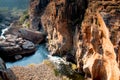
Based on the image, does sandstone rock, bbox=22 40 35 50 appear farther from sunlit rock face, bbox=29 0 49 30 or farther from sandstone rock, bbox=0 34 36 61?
sunlit rock face, bbox=29 0 49 30

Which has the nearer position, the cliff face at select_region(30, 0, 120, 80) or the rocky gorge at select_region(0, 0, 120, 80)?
the cliff face at select_region(30, 0, 120, 80)

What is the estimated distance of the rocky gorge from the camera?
99.3ft

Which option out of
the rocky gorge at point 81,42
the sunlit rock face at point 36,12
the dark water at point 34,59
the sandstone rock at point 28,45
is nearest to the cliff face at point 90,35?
the rocky gorge at point 81,42

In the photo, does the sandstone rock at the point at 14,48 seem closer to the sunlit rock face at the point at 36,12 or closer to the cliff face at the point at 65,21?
the cliff face at the point at 65,21

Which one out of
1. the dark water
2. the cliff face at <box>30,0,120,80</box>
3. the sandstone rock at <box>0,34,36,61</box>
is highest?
the cliff face at <box>30,0,120,80</box>

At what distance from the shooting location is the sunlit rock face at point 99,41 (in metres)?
29.0

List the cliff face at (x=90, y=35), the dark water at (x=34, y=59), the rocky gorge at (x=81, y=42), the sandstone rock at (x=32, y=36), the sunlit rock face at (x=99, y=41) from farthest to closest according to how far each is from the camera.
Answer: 1. the sandstone rock at (x=32, y=36)
2. the dark water at (x=34, y=59)
3. the rocky gorge at (x=81, y=42)
4. the cliff face at (x=90, y=35)
5. the sunlit rock face at (x=99, y=41)

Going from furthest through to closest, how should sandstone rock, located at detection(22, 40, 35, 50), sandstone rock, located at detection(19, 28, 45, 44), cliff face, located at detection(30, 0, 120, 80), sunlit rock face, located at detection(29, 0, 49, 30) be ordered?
sunlit rock face, located at detection(29, 0, 49, 30)
sandstone rock, located at detection(19, 28, 45, 44)
sandstone rock, located at detection(22, 40, 35, 50)
cliff face, located at detection(30, 0, 120, 80)

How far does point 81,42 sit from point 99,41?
660cm

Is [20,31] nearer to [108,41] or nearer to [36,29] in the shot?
[36,29]

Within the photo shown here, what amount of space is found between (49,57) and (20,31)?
715 inches

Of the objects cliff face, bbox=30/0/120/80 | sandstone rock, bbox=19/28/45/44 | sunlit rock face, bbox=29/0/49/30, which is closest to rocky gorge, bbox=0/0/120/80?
cliff face, bbox=30/0/120/80

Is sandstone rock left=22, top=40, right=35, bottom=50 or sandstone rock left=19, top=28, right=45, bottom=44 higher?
sandstone rock left=19, top=28, right=45, bottom=44

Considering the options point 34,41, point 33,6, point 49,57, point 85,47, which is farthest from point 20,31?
point 85,47
